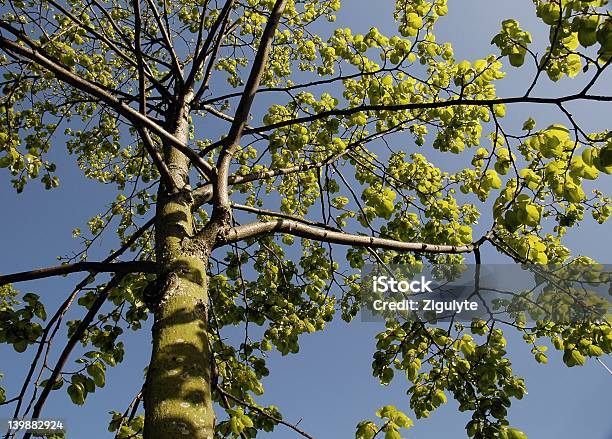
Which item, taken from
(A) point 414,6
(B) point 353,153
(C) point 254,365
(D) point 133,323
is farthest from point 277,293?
(A) point 414,6

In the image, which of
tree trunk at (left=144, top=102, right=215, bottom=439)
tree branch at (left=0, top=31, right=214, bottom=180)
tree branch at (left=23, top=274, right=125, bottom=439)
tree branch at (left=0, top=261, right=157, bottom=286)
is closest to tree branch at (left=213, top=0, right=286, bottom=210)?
tree branch at (left=0, top=31, right=214, bottom=180)

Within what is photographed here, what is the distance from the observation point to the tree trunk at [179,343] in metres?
2.20

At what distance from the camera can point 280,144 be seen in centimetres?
491

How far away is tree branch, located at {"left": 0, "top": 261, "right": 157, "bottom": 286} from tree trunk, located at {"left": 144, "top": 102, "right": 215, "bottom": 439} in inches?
11.2

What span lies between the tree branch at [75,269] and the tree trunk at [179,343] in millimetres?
284

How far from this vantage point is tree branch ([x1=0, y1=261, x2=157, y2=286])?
3.05 m

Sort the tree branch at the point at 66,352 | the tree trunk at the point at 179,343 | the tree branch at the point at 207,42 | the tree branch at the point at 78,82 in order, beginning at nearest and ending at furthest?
1. the tree trunk at the point at 179,343
2. the tree branch at the point at 78,82
3. the tree branch at the point at 66,352
4. the tree branch at the point at 207,42

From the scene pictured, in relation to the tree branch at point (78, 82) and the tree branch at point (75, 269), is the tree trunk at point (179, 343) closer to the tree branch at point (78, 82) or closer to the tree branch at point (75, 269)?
the tree branch at point (75, 269)

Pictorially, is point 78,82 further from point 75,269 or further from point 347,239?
point 347,239

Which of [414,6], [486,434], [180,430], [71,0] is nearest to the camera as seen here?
[180,430]

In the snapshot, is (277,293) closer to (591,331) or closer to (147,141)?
(147,141)

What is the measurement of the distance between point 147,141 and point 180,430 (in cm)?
213

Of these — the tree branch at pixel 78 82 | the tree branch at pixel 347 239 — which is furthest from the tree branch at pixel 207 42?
the tree branch at pixel 347 239

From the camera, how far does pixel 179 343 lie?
2518mm
